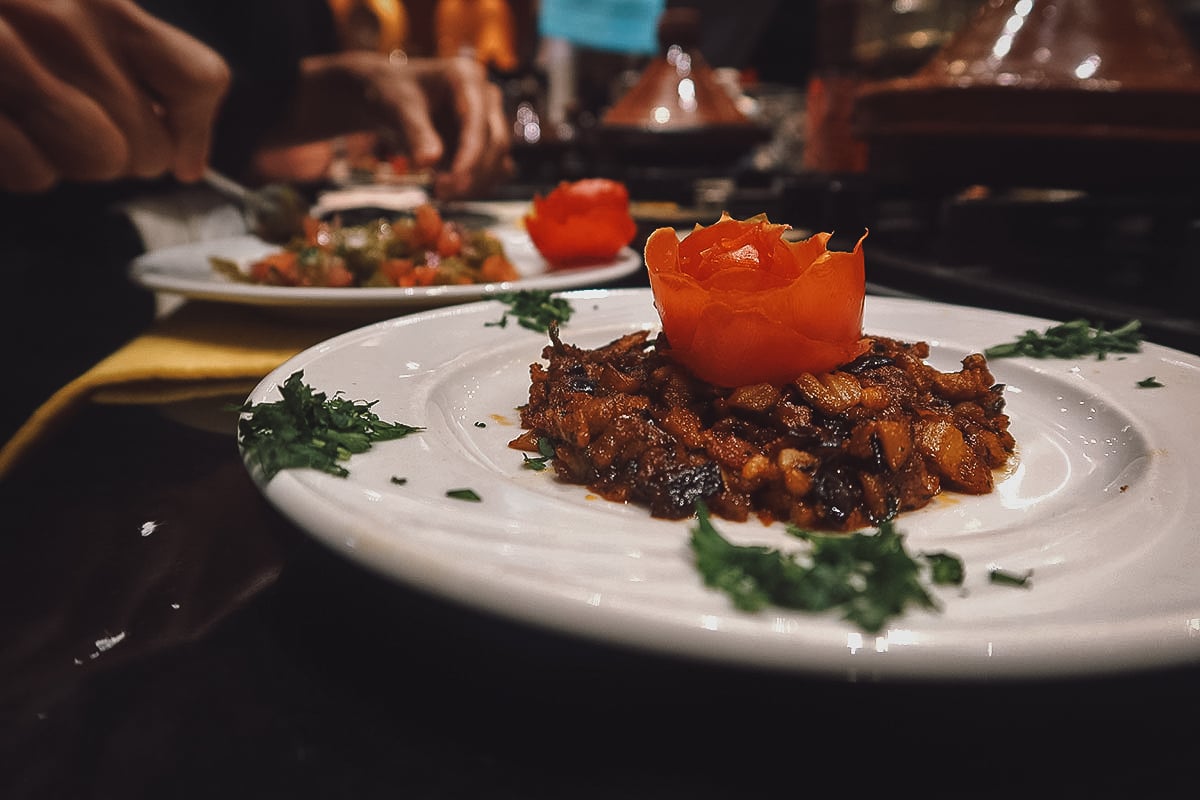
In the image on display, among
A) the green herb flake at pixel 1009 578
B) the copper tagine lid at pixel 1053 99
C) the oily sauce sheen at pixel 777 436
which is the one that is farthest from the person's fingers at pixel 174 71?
the green herb flake at pixel 1009 578

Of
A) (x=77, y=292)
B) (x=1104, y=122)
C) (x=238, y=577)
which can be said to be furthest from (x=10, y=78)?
(x=1104, y=122)

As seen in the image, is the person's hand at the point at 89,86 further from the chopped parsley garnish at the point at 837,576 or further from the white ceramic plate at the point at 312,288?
the chopped parsley garnish at the point at 837,576

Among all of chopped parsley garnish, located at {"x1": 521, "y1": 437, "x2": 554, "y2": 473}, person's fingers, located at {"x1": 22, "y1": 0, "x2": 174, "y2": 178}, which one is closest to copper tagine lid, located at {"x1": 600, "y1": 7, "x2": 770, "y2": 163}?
person's fingers, located at {"x1": 22, "y1": 0, "x2": 174, "y2": 178}

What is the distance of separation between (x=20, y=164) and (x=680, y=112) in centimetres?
232

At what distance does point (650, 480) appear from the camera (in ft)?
3.01

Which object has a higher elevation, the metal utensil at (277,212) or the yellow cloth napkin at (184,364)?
the metal utensil at (277,212)

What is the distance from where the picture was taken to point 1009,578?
25.1 inches

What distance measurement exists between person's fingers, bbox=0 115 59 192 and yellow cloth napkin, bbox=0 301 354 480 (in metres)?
0.59

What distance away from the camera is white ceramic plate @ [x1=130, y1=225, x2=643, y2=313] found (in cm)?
156

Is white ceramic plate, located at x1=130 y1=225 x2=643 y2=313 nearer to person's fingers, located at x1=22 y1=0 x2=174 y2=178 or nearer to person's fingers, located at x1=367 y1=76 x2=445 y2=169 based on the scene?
person's fingers, located at x1=22 y1=0 x2=174 y2=178

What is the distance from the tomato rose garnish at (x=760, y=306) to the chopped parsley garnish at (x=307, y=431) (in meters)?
0.39

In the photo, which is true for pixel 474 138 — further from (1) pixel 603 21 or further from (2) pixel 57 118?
(1) pixel 603 21

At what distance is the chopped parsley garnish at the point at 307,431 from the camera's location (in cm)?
77

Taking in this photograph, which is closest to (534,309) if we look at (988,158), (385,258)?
(385,258)
